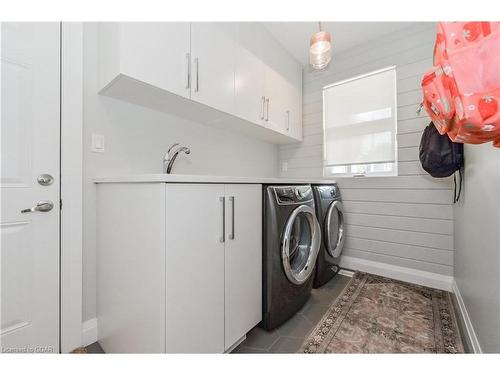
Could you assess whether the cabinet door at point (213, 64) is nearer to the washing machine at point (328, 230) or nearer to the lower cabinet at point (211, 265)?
the lower cabinet at point (211, 265)

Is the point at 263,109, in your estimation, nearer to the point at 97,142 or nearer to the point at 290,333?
the point at 97,142

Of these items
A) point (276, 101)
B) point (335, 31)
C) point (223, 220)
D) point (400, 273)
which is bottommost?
point (400, 273)

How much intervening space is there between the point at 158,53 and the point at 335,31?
1824 millimetres

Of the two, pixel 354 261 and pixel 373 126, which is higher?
pixel 373 126

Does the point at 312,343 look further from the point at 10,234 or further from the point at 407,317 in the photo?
the point at 10,234

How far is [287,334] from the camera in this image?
131 cm

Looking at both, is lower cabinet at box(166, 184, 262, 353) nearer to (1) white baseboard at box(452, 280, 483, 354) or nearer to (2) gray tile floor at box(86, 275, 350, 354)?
(2) gray tile floor at box(86, 275, 350, 354)

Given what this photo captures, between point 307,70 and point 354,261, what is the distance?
2.34 m

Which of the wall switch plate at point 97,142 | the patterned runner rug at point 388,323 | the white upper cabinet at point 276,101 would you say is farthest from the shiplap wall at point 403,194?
the wall switch plate at point 97,142

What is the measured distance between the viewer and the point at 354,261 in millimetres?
2289

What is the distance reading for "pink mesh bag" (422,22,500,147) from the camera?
1.48 ft

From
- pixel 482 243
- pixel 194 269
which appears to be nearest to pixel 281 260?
pixel 194 269
